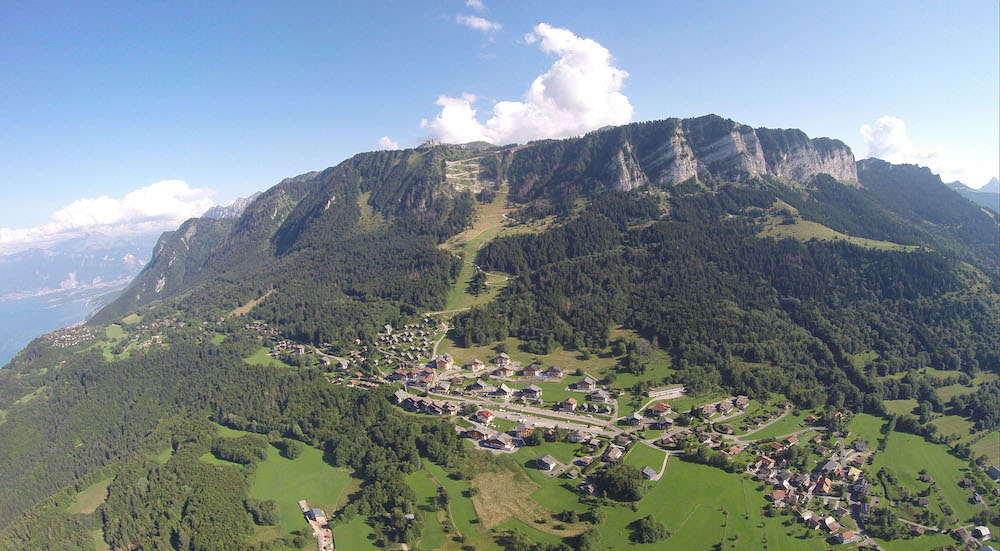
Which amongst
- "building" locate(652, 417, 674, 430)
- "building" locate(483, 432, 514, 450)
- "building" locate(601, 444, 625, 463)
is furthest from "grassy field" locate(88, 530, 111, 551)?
"building" locate(652, 417, 674, 430)

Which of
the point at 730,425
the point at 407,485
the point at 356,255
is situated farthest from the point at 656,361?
the point at 356,255

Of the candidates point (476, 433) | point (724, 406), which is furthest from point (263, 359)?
point (724, 406)

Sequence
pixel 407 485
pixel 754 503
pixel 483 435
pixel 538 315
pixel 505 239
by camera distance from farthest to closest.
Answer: pixel 505 239 < pixel 538 315 < pixel 483 435 < pixel 407 485 < pixel 754 503

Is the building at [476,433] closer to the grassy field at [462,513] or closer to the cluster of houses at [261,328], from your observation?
the grassy field at [462,513]

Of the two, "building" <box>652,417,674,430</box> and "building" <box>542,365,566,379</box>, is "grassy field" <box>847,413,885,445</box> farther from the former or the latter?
"building" <box>542,365,566,379</box>

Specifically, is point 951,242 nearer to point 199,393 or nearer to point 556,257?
point 556,257

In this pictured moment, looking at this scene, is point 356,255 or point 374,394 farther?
point 356,255
